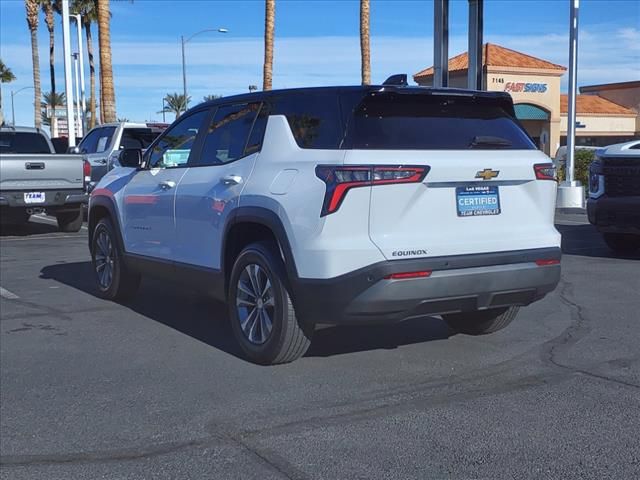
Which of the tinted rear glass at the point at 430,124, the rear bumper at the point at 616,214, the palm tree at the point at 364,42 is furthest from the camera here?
the palm tree at the point at 364,42

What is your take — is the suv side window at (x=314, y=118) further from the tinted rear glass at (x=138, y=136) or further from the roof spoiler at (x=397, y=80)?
the tinted rear glass at (x=138, y=136)

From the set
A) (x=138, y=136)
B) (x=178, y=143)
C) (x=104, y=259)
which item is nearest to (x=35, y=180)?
(x=138, y=136)

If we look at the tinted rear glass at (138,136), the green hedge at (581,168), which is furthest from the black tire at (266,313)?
the green hedge at (581,168)

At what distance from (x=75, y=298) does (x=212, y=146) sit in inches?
119

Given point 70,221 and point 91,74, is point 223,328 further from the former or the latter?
point 91,74

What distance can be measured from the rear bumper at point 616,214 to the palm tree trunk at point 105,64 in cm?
1853

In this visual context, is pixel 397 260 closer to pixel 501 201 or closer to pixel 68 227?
pixel 501 201

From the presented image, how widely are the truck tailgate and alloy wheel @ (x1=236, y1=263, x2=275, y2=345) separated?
9372 millimetres

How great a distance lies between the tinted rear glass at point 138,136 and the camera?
15.6 metres

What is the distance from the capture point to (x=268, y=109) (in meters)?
5.99

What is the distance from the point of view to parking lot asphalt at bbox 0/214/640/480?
409 cm

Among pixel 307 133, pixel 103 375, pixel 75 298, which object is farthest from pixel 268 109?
pixel 75 298

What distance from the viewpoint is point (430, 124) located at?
5461 millimetres

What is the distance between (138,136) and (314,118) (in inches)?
427
